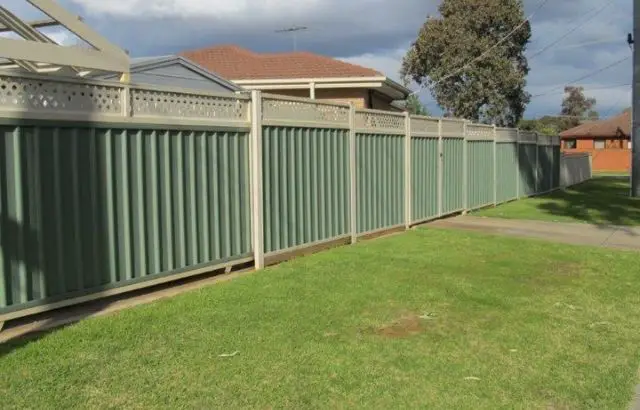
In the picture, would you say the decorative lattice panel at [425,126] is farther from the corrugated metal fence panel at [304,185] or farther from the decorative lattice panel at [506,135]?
the decorative lattice panel at [506,135]

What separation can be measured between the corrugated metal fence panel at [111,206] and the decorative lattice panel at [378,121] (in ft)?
10.5

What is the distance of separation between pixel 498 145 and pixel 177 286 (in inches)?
519

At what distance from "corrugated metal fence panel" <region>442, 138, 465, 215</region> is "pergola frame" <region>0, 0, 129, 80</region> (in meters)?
8.77

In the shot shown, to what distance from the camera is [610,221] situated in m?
14.2

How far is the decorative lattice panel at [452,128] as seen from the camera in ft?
46.3

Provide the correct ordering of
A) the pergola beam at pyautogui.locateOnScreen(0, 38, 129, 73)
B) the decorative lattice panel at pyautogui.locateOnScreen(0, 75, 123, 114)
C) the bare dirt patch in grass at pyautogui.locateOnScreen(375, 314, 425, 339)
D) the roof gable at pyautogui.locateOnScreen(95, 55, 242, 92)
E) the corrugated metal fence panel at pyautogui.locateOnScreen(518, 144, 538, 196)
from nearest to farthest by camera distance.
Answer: the decorative lattice panel at pyautogui.locateOnScreen(0, 75, 123, 114)
the bare dirt patch in grass at pyautogui.locateOnScreen(375, 314, 425, 339)
the pergola beam at pyautogui.locateOnScreen(0, 38, 129, 73)
the roof gable at pyautogui.locateOnScreen(95, 55, 242, 92)
the corrugated metal fence panel at pyautogui.locateOnScreen(518, 144, 538, 196)

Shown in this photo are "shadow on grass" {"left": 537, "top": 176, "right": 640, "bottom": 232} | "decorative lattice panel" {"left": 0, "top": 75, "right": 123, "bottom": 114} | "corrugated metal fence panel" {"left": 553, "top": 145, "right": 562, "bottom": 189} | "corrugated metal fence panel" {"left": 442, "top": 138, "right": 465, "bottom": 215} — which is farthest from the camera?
"corrugated metal fence panel" {"left": 553, "top": 145, "right": 562, "bottom": 189}

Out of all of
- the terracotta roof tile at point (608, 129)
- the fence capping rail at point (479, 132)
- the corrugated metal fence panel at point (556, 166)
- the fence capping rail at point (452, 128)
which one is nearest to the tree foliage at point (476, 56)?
the corrugated metal fence panel at point (556, 166)

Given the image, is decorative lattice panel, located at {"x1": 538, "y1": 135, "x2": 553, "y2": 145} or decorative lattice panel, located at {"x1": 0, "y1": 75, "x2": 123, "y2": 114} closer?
decorative lattice panel, located at {"x1": 0, "y1": 75, "x2": 123, "y2": 114}

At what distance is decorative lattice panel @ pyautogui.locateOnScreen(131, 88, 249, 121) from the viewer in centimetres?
643

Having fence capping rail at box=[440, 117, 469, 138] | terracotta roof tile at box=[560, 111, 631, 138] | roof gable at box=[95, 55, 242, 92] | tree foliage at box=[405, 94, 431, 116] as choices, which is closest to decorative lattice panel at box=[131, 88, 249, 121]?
roof gable at box=[95, 55, 242, 92]

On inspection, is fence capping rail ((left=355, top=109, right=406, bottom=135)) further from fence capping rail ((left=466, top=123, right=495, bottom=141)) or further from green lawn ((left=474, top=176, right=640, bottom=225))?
green lawn ((left=474, top=176, right=640, bottom=225))

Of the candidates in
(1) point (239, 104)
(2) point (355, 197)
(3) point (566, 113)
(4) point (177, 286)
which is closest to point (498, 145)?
(2) point (355, 197)

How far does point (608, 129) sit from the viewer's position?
66750 millimetres
